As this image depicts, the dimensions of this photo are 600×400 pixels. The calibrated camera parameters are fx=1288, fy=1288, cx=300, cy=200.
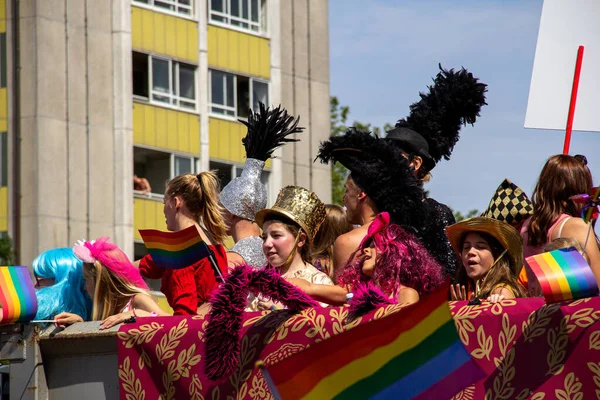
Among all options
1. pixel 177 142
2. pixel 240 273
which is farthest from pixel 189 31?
pixel 240 273

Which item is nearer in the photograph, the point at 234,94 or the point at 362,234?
the point at 362,234

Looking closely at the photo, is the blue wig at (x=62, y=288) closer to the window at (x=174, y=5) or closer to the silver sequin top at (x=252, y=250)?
the silver sequin top at (x=252, y=250)

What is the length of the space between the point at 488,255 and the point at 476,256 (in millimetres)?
54

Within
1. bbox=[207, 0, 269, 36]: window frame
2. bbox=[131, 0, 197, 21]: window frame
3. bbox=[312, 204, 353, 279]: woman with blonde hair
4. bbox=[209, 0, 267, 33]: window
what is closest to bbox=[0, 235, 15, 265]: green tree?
bbox=[131, 0, 197, 21]: window frame

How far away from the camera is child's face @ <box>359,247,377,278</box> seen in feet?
19.6

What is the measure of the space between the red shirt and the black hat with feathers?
1.29 metres

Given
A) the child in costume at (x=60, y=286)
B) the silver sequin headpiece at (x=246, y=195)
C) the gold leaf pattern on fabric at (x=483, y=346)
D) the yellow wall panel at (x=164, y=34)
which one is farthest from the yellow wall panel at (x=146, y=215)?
the gold leaf pattern on fabric at (x=483, y=346)

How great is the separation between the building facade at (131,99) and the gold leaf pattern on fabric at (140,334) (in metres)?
19.1

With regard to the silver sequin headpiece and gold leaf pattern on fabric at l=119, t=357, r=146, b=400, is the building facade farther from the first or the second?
gold leaf pattern on fabric at l=119, t=357, r=146, b=400

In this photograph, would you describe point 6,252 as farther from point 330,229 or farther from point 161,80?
point 330,229

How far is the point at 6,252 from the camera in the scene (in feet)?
78.1

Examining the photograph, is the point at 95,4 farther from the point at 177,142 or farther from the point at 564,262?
the point at 564,262

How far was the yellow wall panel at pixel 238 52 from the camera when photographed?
2895 centimetres

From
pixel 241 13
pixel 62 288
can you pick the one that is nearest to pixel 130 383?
pixel 62 288
